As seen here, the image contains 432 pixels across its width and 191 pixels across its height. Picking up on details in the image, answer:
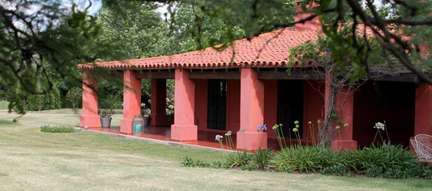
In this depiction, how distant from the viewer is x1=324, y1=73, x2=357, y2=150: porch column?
1528 centimetres

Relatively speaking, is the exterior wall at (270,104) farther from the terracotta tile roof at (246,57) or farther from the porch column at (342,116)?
the porch column at (342,116)

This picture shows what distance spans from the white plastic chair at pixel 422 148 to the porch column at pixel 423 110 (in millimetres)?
1333

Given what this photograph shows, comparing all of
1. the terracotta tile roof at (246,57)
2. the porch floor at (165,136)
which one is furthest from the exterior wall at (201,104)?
the terracotta tile roof at (246,57)

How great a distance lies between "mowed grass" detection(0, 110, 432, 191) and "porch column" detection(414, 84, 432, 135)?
11.6ft

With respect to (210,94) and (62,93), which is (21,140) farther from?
(62,93)

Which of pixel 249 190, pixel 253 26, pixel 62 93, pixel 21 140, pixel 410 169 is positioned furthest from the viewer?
pixel 21 140

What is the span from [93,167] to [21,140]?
8.82 m

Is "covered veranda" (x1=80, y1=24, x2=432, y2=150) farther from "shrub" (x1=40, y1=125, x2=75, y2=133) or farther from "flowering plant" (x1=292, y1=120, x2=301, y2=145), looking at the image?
"shrub" (x1=40, y1=125, x2=75, y2=133)

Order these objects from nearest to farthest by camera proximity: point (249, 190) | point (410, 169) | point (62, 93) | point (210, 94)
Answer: point (62, 93), point (249, 190), point (410, 169), point (210, 94)

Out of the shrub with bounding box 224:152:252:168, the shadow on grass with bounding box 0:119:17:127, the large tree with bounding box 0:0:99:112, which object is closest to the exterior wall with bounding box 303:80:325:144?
the shrub with bounding box 224:152:252:168

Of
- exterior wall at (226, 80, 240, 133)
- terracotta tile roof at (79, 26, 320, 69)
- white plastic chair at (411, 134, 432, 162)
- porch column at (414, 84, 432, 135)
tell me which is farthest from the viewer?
exterior wall at (226, 80, 240, 133)

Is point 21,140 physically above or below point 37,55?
below

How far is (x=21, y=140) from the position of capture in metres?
22.0

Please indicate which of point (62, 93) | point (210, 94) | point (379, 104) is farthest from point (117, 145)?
point (62, 93)
